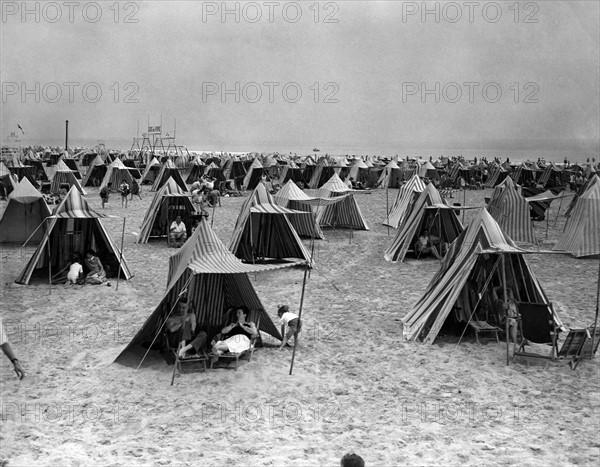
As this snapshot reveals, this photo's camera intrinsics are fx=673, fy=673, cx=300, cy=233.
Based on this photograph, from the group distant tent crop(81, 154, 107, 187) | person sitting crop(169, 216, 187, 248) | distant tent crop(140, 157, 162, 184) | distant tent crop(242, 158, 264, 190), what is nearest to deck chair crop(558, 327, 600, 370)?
person sitting crop(169, 216, 187, 248)

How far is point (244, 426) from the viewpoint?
Result: 23.0 feet

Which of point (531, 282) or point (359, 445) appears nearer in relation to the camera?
point (359, 445)

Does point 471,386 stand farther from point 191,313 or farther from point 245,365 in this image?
point 191,313

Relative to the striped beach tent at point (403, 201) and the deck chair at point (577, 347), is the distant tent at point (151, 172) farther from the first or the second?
the deck chair at point (577, 347)

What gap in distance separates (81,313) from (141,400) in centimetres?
420

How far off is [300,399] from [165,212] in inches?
489

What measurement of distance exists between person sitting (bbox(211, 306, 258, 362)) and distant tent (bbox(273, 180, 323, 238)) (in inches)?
349

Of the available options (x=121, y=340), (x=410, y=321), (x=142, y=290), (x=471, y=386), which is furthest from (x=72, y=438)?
(x=142, y=290)

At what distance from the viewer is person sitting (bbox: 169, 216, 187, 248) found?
1794 centimetres

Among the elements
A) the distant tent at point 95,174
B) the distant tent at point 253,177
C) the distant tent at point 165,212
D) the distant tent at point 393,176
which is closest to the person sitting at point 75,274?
the distant tent at point 165,212

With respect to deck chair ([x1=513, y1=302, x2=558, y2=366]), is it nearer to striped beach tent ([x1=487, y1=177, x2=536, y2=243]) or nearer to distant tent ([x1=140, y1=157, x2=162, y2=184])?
striped beach tent ([x1=487, y1=177, x2=536, y2=243])

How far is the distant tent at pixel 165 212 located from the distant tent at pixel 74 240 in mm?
4198

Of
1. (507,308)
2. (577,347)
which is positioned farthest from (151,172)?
(577,347)

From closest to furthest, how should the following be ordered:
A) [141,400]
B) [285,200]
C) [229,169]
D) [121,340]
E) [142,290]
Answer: [141,400]
[121,340]
[142,290]
[285,200]
[229,169]
